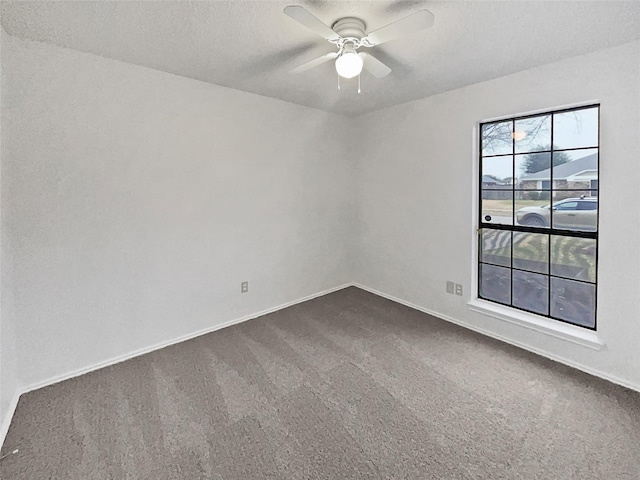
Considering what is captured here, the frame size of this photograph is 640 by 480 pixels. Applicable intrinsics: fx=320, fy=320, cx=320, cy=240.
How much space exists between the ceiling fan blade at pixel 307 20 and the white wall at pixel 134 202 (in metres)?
1.63

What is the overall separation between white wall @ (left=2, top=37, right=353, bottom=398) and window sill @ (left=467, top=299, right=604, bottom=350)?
2.09m

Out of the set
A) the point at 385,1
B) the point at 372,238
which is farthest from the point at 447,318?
the point at 385,1

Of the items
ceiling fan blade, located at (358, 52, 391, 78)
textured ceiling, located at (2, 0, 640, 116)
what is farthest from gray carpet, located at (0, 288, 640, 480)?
textured ceiling, located at (2, 0, 640, 116)

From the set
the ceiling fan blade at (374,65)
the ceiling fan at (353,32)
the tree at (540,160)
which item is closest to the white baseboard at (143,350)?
the ceiling fan at (353,32)

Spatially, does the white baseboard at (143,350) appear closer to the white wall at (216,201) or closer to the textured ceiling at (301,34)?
the white wall at (216,201)

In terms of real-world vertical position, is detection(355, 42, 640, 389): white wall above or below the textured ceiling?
below

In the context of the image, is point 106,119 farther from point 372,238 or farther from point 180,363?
point 372,238

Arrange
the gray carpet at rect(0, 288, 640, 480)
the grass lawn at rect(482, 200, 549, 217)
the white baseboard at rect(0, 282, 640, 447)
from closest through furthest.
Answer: the gray carpet at rect(0, 288, 640, 480), the white baseboard at rect(0, 282, 640, 447), the grass lawn at rect(482, 200, 549, 217)

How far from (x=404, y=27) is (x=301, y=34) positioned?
28.0 inches

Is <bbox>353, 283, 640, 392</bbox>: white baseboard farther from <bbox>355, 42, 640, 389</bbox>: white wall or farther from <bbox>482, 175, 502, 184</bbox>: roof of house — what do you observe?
<bbox>482, 175, 502, 184</bbox>: roof of house

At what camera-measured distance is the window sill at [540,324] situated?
245 centimetres

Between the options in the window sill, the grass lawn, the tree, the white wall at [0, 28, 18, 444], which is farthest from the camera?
the grass lawn

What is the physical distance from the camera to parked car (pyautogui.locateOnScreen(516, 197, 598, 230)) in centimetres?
249

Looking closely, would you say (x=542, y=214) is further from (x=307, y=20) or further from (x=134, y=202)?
(x=134, y=202)
